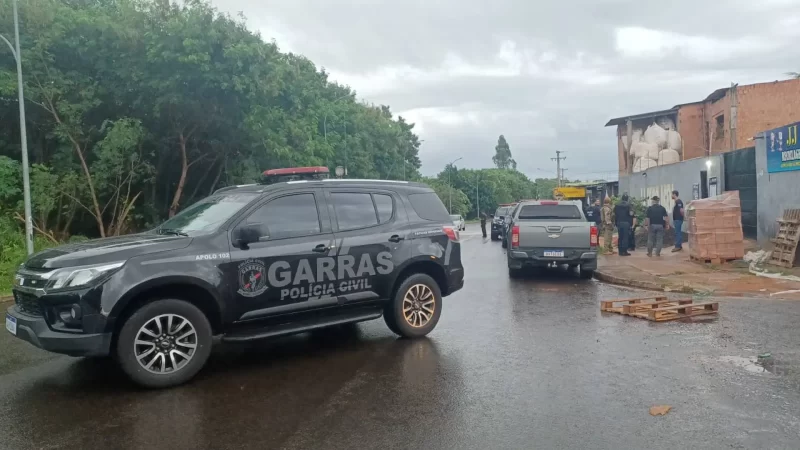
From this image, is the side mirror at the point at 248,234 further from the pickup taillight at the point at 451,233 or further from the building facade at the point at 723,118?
the building facade at the point at 723,118

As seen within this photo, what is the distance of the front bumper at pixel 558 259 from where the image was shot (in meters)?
13.7

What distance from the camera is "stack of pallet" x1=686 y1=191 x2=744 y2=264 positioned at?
14805 millimetres

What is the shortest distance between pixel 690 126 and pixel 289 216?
3364cm

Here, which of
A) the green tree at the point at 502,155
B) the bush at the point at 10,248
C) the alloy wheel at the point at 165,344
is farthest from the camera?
A: the green tree at the point at 502,155

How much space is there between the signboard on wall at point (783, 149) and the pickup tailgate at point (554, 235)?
16.8 ft

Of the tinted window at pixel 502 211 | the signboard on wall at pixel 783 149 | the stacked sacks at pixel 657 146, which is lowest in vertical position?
the tinted window at pixel 502 211

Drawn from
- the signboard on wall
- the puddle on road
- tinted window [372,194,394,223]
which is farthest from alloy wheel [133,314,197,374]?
the signboard on wall

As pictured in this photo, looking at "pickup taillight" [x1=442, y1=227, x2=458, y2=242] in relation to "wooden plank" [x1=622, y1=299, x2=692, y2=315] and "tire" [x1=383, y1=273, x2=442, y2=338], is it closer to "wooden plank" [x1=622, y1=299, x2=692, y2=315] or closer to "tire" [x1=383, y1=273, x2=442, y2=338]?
"tire" [x1=383, y1=273, x2=442, y2=338]

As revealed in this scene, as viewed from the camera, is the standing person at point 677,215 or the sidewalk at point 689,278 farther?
the standing person at point 677,215

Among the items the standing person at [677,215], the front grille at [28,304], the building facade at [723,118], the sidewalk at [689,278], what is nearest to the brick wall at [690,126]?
the building facade at [723,118]

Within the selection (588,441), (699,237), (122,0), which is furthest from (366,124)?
(588,441)

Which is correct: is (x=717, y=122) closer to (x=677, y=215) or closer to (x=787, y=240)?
(x=677, y=215)

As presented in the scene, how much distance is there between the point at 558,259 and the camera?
1373 cm

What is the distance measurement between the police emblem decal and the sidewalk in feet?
27.2
